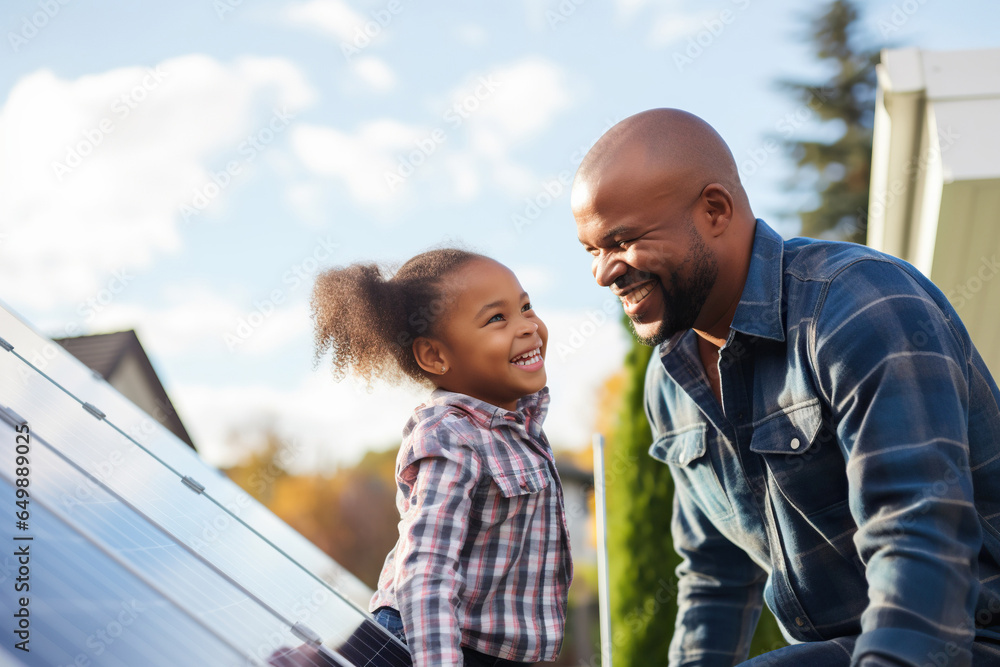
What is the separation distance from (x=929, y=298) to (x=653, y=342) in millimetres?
651

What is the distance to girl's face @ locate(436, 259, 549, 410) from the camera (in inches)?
86.7

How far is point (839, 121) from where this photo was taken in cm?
2094

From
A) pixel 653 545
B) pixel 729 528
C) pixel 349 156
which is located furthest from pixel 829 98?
pixel 349 156

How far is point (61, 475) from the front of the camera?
5.05 feet

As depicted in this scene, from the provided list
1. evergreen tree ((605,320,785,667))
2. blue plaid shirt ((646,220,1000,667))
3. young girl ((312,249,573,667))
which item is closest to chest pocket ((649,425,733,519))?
blue plaid shirt ((646,220,1000,667))

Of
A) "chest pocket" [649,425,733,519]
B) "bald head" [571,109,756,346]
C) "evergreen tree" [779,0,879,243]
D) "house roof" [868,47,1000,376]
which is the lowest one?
"chest pocket" [649,425,733,519]

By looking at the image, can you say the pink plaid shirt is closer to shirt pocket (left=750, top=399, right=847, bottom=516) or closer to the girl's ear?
the girl's ear

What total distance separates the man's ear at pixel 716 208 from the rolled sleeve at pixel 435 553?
0.83 metres

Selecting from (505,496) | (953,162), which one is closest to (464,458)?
(505,496)

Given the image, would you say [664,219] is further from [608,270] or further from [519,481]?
[519,481]

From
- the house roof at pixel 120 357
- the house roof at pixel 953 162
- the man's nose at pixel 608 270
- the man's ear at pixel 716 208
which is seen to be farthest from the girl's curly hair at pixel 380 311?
the house roof at pixel 120 357

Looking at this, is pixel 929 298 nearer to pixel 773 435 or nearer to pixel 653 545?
pixel 773 435

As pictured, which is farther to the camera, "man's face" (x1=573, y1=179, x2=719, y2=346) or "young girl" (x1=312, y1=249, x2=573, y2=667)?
"man's face" (x1=573, y1=179, x2=719, y2=346)

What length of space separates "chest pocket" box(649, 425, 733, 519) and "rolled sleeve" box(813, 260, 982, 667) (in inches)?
24.2
